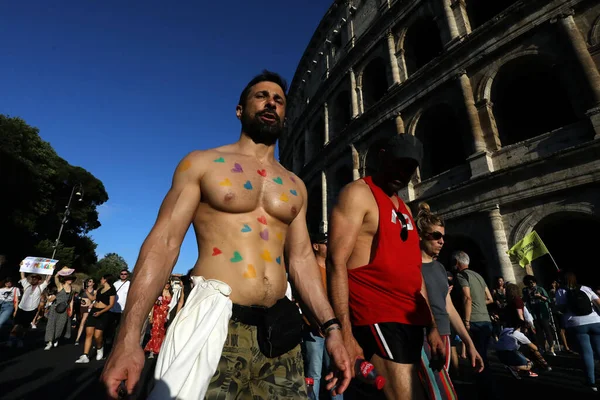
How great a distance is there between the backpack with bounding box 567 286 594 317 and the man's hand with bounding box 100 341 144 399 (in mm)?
6241

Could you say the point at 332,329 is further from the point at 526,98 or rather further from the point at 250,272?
the point at 526,98

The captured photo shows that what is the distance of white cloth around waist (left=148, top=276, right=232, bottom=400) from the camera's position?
1.12 metres

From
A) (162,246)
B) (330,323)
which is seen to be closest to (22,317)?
(162,246)

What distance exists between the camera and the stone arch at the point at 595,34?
8867 millimetres

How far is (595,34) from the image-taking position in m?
8.91

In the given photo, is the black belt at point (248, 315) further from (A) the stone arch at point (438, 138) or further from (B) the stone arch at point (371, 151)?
(B) the stone arch at point (371, 151)

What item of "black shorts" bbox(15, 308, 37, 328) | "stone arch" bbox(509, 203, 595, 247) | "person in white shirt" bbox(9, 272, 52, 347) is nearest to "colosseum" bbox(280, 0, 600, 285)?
"stone arch" bbox(509, 203, 595, 247)

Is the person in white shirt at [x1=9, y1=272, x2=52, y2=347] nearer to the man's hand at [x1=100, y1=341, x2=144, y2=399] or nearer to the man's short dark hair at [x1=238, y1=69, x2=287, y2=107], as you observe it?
the man's short dark hair at [x1=238, y1=69, x2=287, y2=107]

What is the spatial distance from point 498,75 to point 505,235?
19.6 ft

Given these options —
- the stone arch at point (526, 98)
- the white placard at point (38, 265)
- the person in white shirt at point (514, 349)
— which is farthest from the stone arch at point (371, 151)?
the white placard at point (38, 265)

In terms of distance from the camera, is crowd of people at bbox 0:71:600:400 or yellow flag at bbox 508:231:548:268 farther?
yellow flag at bbox 508:231:548:268

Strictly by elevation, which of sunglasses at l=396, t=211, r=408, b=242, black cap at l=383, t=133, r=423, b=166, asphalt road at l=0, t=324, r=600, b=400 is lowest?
asphalt road at l=0, t=324, r=600, b=400

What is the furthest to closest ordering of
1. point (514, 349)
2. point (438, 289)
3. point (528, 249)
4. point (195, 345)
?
point (528, 249) → point (514, 349) → point (438, 289) → point (195, 345)

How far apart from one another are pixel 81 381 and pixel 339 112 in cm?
1772
